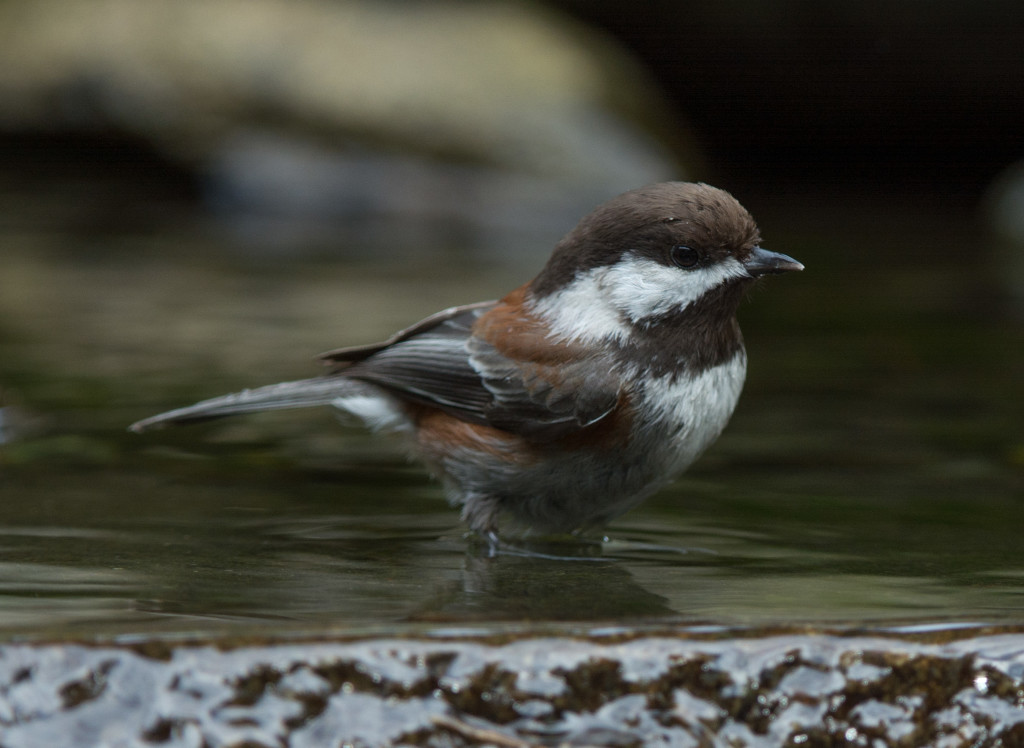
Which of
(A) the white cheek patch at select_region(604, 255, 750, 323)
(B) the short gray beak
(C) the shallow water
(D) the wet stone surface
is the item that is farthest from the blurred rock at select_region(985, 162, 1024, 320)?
(D) the wet stone surface

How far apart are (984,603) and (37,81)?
1186 cm

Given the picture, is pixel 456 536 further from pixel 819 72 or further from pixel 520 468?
pixel 819 72

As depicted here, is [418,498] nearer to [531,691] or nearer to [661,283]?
[661,283]

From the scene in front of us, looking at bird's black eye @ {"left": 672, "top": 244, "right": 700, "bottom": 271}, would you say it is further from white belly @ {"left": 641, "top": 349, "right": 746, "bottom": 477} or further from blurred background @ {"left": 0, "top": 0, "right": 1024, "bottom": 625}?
blurred background @ {"left": 0, "top": 0, "right": 1024, "bottom": 625}

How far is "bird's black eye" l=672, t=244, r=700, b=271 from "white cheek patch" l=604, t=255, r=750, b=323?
0.05ft

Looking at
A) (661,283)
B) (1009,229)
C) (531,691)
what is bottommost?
(531,691)

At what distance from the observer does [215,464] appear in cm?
404

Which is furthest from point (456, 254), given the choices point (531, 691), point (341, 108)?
point (531, 691)

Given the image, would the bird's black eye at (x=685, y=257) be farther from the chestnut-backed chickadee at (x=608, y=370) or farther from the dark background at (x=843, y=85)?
the dark background at (x=843, y=85)

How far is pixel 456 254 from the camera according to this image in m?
9.32

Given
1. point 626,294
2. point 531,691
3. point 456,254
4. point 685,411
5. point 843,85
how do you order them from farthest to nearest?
point 843,85
point 456,254
point 626,294
point 685,411
point 531,691

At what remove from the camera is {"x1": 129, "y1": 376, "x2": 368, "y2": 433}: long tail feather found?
3.85 metres

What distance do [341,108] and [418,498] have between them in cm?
881

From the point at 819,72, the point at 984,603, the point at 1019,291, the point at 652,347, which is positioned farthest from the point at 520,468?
the point at 819,72
